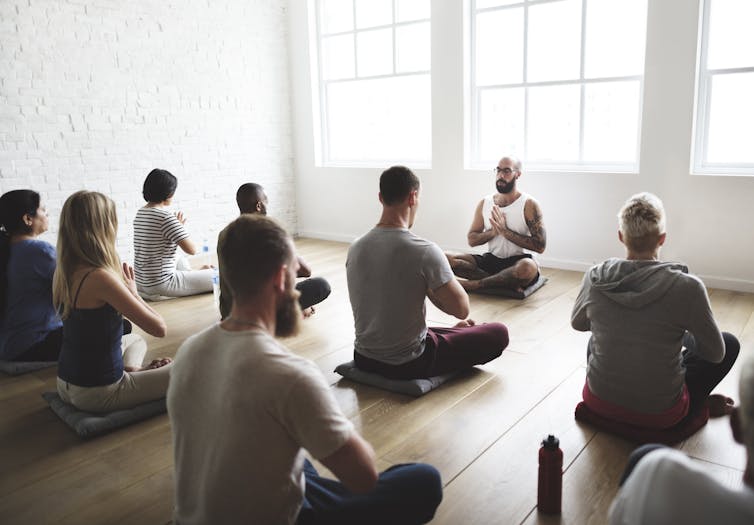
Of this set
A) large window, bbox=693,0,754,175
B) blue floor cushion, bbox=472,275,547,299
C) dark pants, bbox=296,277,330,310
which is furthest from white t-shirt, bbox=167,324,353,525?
large window, bbox=693,0,754,175

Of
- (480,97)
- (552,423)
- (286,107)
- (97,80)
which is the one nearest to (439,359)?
(552,423)

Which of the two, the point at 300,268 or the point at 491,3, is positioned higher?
the point at 491,3

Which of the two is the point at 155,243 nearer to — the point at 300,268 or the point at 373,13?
the point at 300,268

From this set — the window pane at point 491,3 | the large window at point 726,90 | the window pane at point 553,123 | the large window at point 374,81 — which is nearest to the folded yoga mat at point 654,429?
the large window at point 726,90

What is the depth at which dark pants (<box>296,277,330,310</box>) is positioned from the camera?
428cm

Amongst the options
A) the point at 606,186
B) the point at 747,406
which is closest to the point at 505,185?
the point at 606,186

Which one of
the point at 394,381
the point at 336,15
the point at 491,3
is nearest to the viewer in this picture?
the point at 394,381

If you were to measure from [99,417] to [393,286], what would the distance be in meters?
1.45

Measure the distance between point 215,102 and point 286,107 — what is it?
1.04 meters

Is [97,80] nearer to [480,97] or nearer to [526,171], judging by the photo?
[480,97]

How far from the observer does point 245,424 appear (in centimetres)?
136

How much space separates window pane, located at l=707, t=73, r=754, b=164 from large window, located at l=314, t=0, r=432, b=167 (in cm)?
268

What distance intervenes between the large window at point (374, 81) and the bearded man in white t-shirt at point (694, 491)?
5675 millimetres

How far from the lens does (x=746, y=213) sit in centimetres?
468
